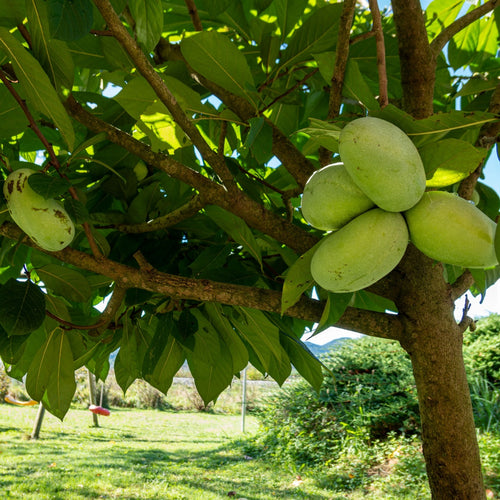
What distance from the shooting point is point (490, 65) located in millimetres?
1413

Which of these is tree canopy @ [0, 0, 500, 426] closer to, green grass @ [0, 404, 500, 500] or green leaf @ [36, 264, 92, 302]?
green leaf @ [36, 264, 92, 302]

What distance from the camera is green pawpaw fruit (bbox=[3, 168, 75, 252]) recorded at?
84 centimetres

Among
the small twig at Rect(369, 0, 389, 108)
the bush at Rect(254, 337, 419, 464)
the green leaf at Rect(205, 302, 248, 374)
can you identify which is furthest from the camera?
the bush at Rect(254, 337, 419, 464)

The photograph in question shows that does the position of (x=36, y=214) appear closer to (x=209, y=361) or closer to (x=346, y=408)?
(x=209, y=361)

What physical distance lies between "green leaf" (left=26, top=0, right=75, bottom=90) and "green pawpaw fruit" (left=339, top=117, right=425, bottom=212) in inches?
20.0

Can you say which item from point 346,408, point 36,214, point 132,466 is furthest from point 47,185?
point 346,408

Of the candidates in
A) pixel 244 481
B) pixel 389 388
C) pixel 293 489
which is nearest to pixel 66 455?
pixel 244 481

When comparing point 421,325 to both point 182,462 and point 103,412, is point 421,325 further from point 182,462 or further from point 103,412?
point 103,412

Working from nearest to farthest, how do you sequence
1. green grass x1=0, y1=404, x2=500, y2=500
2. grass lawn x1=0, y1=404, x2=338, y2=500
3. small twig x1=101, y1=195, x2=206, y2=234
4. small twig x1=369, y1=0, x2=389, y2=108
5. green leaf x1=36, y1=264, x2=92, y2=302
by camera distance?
small twig x1=369, y1=0, x2=389, y2=108 < small twig x1=101, y1=195, x2=206, y2=234 < green leaf x1=36, y1=264, x2=92, y2=302 < green grass x1=0, y1=404, x2=500, y2=500 < grass lawn x1=0, y1=404, x2=338, y2=500

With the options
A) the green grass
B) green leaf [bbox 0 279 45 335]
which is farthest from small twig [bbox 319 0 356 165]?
the green grass

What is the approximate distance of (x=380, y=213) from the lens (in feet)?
2.06

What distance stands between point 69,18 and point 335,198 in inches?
18.9

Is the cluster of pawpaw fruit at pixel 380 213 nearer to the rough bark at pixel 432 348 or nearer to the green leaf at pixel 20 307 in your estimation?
the rough bark at pixel 432 348

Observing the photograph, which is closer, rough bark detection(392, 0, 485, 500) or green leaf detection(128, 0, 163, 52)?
green leaf detection(128, 0, 163, 52)
